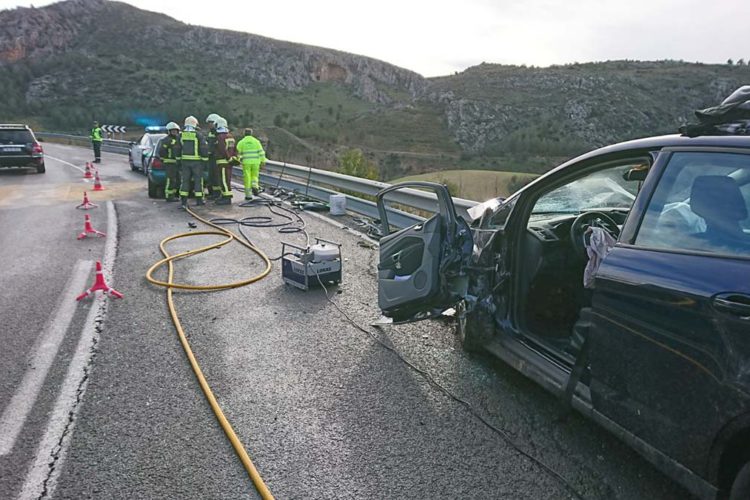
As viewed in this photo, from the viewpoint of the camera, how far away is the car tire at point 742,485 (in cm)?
190

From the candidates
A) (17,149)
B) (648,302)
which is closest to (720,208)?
(648,302)

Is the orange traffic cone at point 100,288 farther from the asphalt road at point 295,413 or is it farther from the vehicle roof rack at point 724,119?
the vehicle roof rack at point 724,119

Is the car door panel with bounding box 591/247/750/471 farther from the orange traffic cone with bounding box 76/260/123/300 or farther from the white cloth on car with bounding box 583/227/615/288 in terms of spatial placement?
the orange traffic cone with bounding box 76/260/123/300

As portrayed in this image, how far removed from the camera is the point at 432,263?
3943mm

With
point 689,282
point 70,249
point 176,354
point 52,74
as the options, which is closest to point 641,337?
point 689,282

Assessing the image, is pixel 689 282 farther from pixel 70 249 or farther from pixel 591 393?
pixel 70 249

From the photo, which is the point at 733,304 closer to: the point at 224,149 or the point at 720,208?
the point at 720,208

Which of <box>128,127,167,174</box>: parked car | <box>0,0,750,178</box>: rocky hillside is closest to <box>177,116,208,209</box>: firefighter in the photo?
<box>128,127,167,174</box>: parked car

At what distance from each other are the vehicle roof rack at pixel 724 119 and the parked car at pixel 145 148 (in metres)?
15.7

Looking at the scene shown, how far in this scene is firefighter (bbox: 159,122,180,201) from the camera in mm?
11844

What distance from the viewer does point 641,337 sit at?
7.72 feet

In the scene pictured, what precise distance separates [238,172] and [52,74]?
60.7m

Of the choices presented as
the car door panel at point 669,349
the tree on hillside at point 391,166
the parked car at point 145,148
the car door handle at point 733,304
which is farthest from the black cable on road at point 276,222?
the tree on hillside at point 391,166

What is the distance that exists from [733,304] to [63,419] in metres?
3.53
